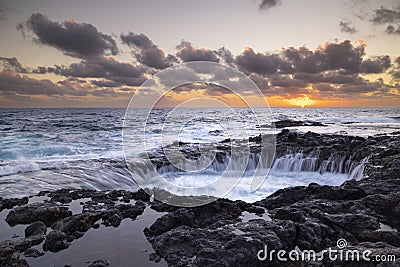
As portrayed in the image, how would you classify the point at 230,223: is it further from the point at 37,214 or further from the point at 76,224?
the point at 37,214

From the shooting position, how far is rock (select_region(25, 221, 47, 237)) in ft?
16.6

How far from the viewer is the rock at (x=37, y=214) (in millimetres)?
5688

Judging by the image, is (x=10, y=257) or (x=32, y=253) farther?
(x=32, y=253)

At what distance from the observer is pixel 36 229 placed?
16.8 ft

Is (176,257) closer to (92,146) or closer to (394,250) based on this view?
(394,250)

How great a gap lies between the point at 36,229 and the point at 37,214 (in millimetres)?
799

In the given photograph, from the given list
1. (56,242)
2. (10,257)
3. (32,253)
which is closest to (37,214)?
(56,242)

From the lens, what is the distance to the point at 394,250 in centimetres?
336

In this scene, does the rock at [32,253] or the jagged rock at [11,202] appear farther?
the jagged rock at [11,202]

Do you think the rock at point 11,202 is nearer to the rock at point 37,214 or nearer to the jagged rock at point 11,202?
the jagged rock at point 11,202

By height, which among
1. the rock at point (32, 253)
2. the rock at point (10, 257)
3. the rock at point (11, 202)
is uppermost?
the rock at point (10, 257)

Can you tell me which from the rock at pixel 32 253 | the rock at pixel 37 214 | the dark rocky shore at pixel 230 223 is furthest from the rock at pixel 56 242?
the rock at pixel 37 214

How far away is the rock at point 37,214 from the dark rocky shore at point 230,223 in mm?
19

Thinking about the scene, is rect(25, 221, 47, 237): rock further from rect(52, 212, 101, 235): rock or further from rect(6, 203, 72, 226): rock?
rect(6, 203, 72, 226): rock
